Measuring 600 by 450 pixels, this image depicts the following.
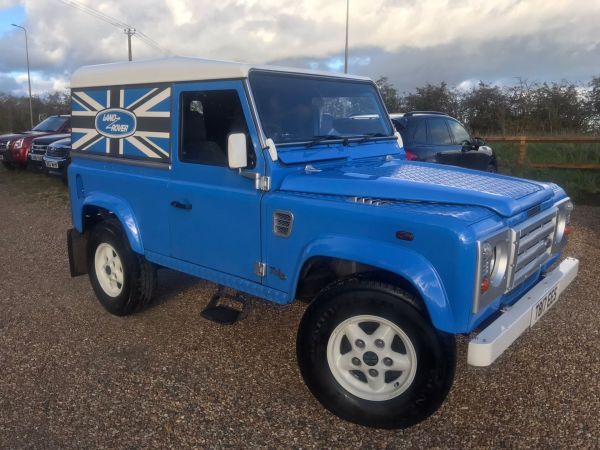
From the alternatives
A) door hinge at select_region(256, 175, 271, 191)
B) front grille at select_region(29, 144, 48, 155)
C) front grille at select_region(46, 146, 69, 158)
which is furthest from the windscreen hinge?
front grille at select_region(29, 144, 48, 155)

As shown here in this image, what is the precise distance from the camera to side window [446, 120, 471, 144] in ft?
31.2

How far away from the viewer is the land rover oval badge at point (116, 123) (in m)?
4.55

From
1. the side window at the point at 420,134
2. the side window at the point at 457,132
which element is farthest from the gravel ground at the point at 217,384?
the side window at the point at 457,132

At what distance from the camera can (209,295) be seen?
5.54 meters

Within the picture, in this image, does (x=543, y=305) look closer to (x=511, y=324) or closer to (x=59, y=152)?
(x=511, y=324)

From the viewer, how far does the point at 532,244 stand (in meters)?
3.37

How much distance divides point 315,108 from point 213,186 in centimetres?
95

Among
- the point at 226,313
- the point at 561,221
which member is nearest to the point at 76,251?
the point at 226,313

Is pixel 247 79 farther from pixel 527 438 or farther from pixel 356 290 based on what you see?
pixel 527 438

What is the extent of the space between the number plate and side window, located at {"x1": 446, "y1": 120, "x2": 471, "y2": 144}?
6264 millimetres

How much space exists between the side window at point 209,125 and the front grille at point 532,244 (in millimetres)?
1707

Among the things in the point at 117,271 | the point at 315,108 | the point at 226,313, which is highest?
the point at 315,108

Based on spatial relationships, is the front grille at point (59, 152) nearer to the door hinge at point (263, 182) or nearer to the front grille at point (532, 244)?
the door hinge at point (263, 182)

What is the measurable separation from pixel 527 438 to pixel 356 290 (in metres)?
1.29
